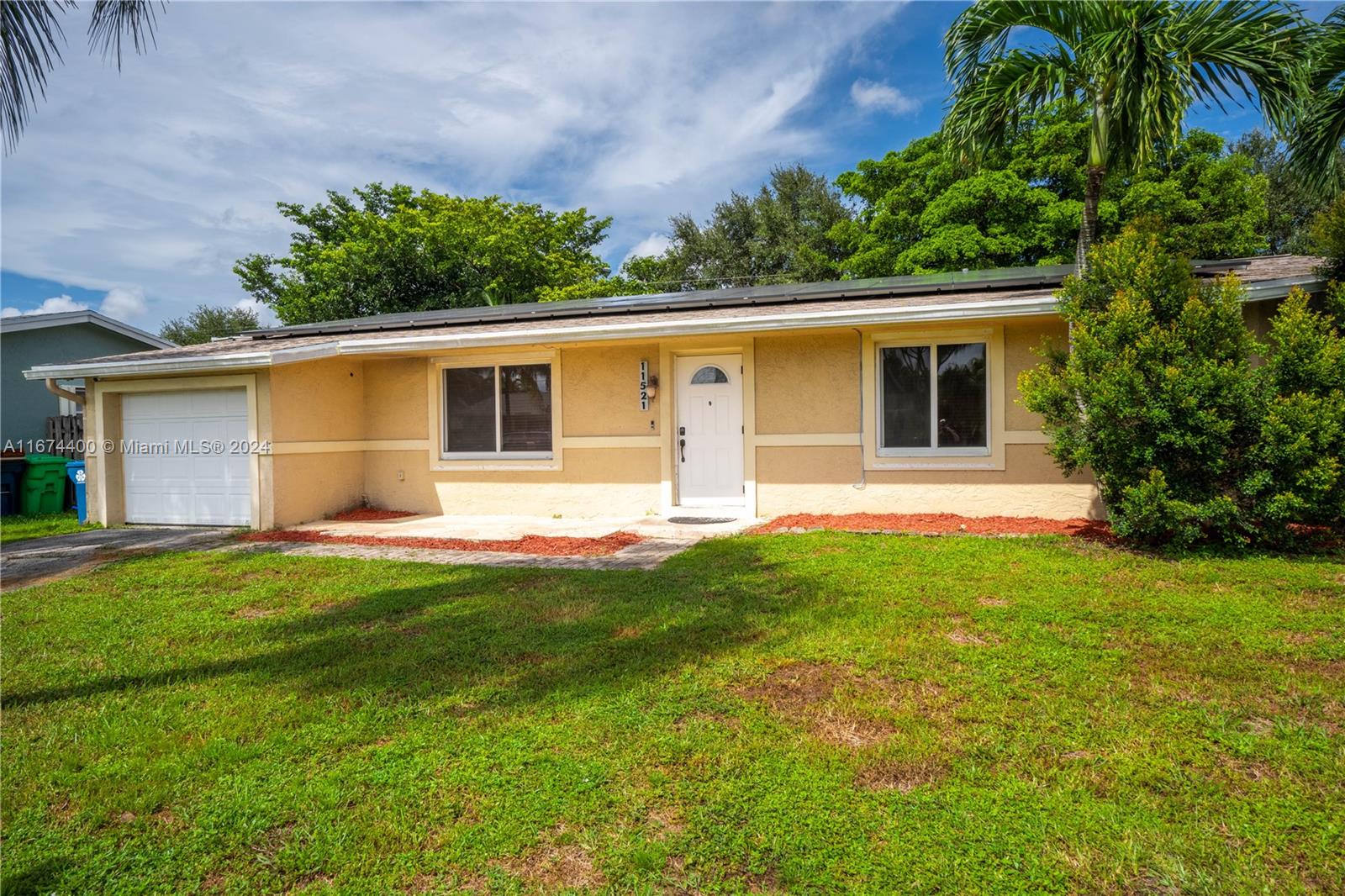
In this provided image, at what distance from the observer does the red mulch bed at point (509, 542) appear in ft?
26.5

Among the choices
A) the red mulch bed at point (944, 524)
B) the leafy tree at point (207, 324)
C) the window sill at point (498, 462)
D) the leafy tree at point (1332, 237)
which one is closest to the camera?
the leafy tree at point (1332, 237)

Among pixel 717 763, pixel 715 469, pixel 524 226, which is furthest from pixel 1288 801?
pixel 524 226

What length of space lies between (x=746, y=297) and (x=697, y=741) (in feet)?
27.0

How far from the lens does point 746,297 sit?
1051 centimetres

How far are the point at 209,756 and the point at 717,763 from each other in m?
2.30

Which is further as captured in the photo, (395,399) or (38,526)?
(395,399)

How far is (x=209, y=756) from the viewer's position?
3.17 metres

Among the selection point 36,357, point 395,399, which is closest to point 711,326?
point 395,399

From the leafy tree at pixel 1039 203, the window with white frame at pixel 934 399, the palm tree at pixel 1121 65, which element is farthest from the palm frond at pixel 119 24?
the leafy tree at pixel 1039 203

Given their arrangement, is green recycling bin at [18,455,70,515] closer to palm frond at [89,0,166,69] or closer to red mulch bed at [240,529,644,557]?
red mulch bed at [240,529,644,557]

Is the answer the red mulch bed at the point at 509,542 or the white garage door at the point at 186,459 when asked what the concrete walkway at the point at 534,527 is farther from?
the white garage door at the point at 186,459

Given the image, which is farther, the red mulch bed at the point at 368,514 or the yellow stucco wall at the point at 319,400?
the red mulch bed at the point at 368,514

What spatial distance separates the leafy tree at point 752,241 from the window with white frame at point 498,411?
1714cm

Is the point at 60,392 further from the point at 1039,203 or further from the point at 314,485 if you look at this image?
the point at 1039,203
